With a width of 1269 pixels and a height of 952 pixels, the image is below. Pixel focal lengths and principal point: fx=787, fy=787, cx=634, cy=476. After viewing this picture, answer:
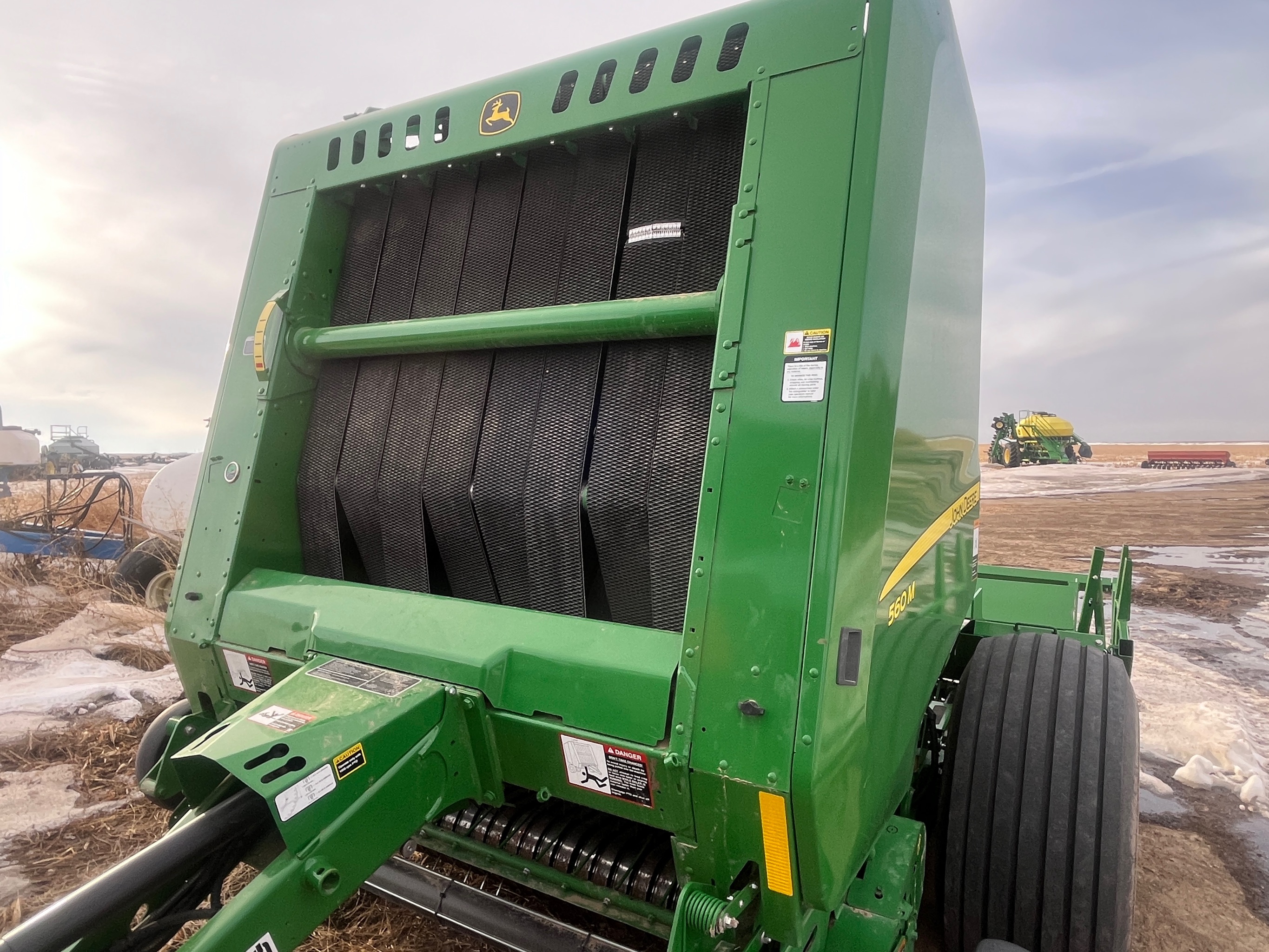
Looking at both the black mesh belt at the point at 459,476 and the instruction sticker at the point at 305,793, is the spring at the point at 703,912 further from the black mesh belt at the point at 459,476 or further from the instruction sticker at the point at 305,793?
the black mesh belt at the point at 459,476

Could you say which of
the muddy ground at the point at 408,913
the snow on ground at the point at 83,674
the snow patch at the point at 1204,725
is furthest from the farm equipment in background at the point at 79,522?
the snow patch at the point at 1204,725

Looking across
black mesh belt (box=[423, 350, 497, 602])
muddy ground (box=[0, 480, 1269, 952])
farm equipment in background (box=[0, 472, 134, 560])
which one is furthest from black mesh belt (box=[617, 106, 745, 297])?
farm equipment in background (box=[0, 472, 134, 560])

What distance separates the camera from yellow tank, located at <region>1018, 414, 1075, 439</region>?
34.3 m

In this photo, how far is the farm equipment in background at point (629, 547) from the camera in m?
1.64

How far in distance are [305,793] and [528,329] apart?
1272mm

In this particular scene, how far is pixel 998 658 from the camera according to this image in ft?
8.76

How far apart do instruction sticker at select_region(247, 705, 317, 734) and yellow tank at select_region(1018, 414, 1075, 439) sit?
37.1 metres

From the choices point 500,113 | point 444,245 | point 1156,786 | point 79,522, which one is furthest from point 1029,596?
point 79,522

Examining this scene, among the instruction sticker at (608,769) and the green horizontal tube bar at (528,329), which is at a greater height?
the green horizontal tube bar at (528,329)

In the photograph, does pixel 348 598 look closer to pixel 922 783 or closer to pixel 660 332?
pixel 660 332

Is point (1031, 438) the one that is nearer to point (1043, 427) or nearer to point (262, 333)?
point (1043, 427)

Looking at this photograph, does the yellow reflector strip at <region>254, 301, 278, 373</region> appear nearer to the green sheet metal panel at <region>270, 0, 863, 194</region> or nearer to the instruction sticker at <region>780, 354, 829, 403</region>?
the green sheet metal panel at <region>270, 0, 863, 194</region>

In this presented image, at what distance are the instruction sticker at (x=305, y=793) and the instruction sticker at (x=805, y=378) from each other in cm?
122

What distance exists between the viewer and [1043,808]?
231 centimetres
